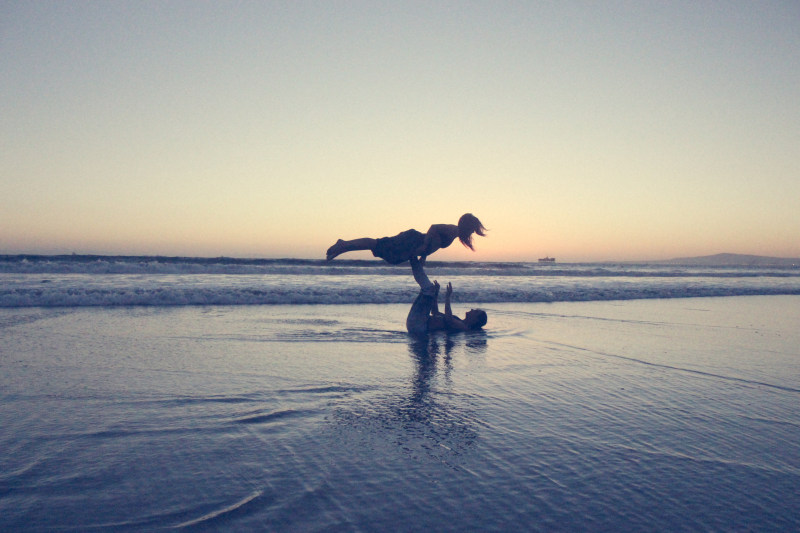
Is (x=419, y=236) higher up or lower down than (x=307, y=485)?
higher up

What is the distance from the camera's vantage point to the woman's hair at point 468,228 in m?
7.19

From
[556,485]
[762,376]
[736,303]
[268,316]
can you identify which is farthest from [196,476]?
[736,303]

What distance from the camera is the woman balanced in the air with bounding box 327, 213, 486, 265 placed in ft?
23.6

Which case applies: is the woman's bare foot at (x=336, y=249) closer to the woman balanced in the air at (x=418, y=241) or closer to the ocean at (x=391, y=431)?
the woman balanced in the air at (x=418, y=241)

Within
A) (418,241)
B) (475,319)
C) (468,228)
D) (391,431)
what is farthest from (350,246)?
(391,431)

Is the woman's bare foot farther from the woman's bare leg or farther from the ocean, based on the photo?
the ocean

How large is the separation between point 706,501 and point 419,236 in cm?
519

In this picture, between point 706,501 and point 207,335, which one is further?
point 207,335

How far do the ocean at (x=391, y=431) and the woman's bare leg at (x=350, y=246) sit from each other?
1326 millimetres

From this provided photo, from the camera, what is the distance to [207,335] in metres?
7.59

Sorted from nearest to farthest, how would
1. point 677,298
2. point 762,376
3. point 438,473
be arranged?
point 438,473, point 762,376, point 677,298

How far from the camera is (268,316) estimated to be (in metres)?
10.4

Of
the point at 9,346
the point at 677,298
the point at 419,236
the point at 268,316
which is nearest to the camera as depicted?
the point at 9,346

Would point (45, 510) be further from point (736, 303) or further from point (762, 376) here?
point (736, 303)
